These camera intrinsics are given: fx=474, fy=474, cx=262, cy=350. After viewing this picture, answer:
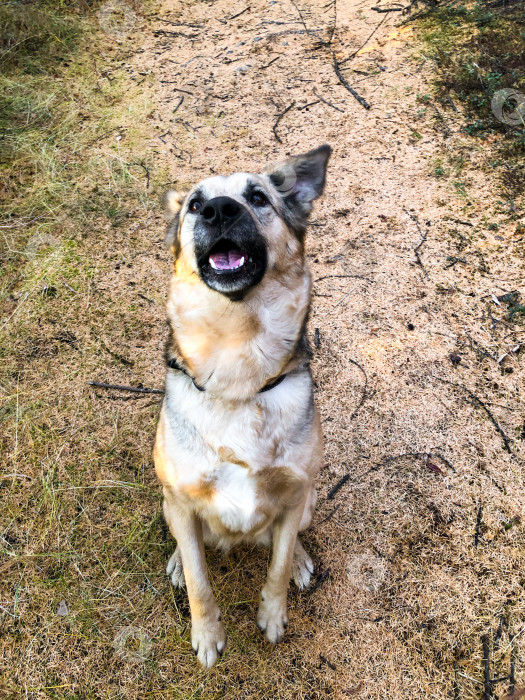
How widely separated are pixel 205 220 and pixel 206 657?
2248 mm

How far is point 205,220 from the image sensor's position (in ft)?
7.29

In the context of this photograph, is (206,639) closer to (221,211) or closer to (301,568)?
(301,568)

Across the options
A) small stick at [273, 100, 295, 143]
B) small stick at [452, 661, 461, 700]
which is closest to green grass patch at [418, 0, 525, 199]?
small stick at [273, 100, 295, 143]

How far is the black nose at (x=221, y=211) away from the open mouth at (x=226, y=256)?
0.11m

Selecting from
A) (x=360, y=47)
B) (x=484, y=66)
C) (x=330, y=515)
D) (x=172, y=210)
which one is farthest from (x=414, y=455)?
(x=360, y=47)

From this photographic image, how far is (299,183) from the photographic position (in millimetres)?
2689

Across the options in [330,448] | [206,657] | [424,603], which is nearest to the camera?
[206,657]

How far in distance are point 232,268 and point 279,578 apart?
162 centimetres

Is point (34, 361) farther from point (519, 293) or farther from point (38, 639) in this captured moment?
point (519, 293)

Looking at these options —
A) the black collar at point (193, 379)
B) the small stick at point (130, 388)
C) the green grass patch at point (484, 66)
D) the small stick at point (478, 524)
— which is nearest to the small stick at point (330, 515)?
the small stick at point (478, 524)

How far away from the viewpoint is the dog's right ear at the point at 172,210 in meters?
2.65

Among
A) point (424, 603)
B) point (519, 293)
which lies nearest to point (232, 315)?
point (424, 603)

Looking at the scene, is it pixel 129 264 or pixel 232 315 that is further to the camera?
pixel 129 264

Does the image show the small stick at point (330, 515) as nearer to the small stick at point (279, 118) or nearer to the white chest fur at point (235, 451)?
the white chest fur at point (235, 451)
